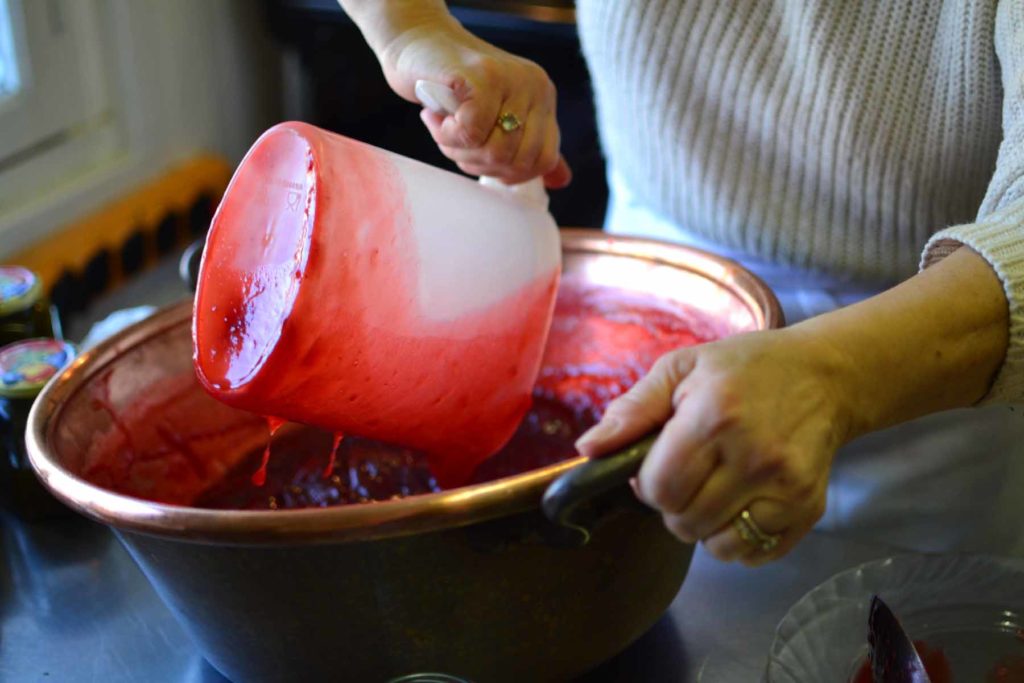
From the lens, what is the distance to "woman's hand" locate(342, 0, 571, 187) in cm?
64

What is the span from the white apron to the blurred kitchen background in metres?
0.71

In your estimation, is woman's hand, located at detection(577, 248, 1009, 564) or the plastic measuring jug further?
the plastic measuring jug

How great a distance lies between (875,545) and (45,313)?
1.94 feet

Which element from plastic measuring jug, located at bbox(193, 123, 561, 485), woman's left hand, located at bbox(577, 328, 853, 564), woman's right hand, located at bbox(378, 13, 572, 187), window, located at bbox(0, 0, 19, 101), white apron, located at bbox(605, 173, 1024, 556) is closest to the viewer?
woman's left hand, located at bbox(577, 328, 853, 564)

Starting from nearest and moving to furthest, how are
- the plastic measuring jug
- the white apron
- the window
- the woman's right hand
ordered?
1. the plastic measuring jug
2. the woman's right hand
3. the white apron
4. the window

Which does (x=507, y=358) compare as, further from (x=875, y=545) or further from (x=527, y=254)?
(x=875, y=545)

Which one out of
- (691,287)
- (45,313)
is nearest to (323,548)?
(691,287)

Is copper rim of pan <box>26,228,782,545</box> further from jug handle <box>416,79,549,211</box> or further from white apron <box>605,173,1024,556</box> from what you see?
white apron <box>605,173,1024,556</box>

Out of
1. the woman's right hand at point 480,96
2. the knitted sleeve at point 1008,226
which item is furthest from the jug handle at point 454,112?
the knitted sleeve at point 1008,226

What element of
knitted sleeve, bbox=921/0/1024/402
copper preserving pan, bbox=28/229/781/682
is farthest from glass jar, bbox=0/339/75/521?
knitted sleeve, bbox=921/0/1024/402

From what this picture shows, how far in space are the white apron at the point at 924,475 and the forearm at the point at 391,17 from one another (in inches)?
9.1

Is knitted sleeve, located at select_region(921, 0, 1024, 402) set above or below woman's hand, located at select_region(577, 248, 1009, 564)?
above

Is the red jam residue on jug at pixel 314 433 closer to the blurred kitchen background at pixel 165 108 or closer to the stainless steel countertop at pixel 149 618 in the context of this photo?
the stainless steel countertop at pixel 149 618

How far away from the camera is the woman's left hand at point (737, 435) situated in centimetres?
43
